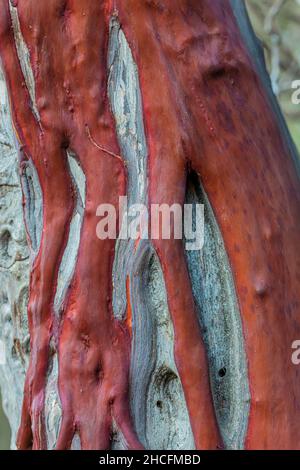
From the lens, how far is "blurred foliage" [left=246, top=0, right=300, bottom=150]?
2156 millimetres

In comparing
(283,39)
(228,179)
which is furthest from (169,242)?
(283,39)

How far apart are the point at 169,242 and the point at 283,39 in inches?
63.8

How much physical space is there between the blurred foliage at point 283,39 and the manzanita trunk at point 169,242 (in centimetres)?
125

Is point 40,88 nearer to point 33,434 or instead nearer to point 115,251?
point 115,251

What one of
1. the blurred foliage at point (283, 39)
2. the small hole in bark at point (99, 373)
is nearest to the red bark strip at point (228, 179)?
the small hole in bark at point (99, 373)

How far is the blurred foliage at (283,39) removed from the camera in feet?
7.07

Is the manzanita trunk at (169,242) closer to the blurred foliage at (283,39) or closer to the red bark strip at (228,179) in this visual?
the red bark strip at (228,179)

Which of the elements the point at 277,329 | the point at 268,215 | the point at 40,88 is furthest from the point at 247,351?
the point at 40,88

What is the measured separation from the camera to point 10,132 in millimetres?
1070

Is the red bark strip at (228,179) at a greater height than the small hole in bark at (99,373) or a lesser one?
greater

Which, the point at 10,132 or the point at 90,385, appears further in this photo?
the point at 10,132

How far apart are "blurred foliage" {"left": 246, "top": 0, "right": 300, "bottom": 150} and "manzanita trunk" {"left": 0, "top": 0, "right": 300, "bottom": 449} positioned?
49.4 inches

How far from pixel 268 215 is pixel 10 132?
422 millimetres

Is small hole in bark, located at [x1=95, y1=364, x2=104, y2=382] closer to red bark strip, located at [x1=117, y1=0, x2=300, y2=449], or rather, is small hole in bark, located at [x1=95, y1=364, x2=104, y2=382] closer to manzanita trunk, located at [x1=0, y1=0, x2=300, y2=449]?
manzanita trunk, located at [x1=0, y1=0, x2=300, y2=449]
